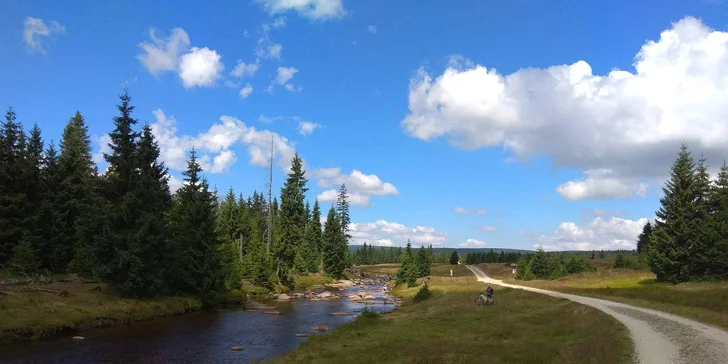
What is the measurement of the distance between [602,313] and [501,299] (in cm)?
1674

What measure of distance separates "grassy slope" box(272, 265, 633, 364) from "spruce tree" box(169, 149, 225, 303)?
80.0ft

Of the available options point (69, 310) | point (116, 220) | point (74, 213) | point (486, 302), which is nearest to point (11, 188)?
point (74, 213)

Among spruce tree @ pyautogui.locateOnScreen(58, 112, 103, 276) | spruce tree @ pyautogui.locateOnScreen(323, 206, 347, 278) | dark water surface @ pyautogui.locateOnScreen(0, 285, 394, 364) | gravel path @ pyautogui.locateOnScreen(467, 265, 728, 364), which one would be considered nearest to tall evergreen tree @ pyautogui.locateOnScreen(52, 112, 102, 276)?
spruce tree @ pyautogui.locateOnScreen(58, 112, 103, 276)

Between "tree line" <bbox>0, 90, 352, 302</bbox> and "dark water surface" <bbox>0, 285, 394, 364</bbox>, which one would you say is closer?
"dark water surface" <bbox>0, 285, 394, 364</bbox>

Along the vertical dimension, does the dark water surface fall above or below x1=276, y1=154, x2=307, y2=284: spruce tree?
below

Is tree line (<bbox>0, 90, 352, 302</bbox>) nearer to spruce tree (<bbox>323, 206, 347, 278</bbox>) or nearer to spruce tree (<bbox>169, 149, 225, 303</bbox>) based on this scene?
spruce tree (<bbox>169, 149, 225, 303</bbox>)

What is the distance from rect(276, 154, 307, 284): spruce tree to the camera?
240ft

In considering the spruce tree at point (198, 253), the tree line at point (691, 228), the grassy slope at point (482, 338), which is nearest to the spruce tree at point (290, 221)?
the spruce tree at point (198, 253)

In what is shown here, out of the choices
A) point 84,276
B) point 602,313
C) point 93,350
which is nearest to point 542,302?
point 602,313

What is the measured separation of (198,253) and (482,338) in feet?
121

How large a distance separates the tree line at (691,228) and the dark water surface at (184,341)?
4109 centimetres

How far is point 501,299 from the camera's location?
43.4 metres

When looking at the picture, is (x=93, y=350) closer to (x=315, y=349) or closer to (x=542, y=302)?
(x=315, y=349)

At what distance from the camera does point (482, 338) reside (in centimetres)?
2488
